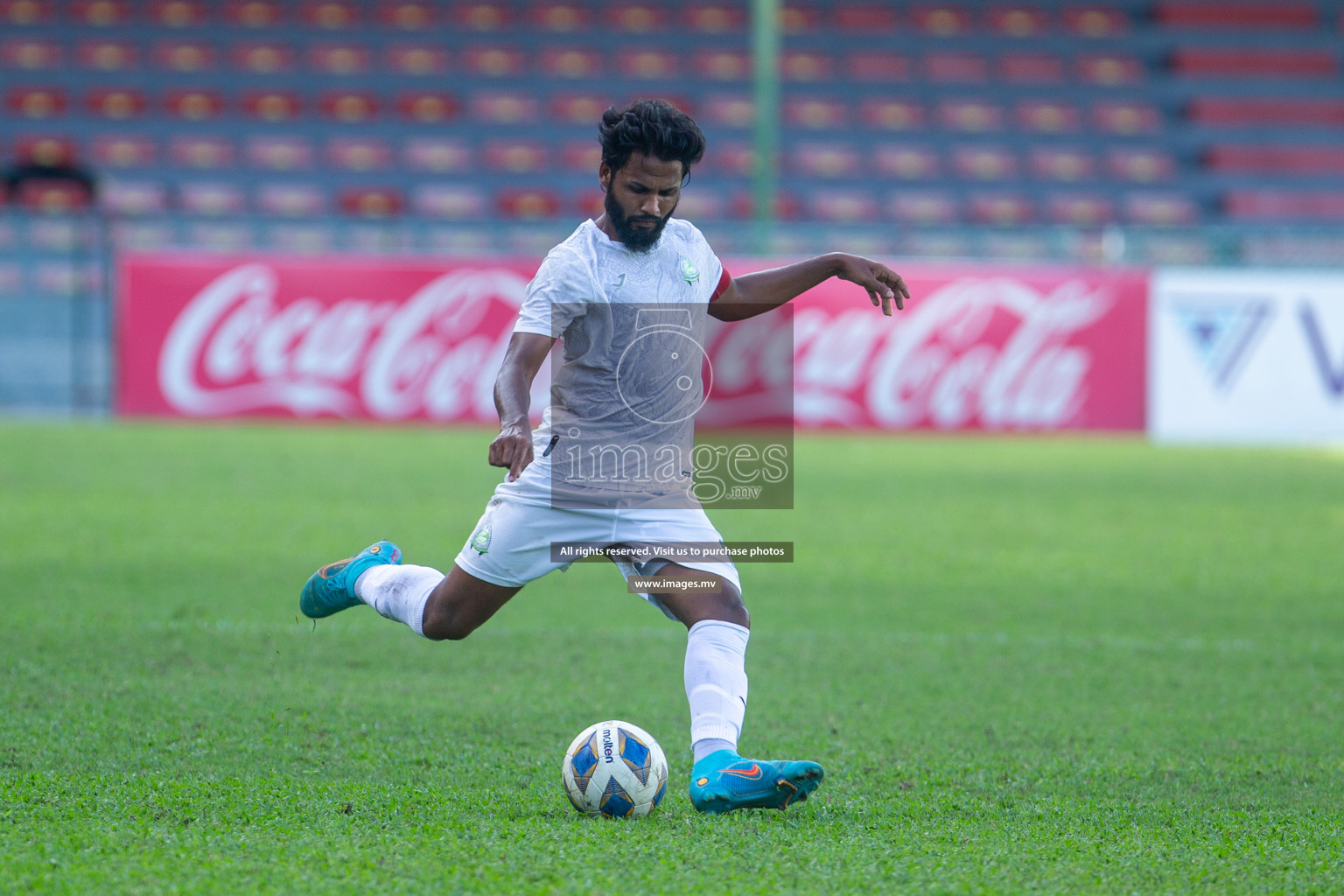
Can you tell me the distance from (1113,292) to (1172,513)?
546 cm

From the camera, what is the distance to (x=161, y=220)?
15.3 m

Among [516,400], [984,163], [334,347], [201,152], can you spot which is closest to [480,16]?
[201,152]

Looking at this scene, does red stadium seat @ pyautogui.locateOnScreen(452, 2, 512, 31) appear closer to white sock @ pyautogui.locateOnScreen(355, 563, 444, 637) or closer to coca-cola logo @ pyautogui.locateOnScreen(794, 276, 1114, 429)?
coca-cola logo @ pyautogui.locateOnScreen(794, 276, 1114, 429)

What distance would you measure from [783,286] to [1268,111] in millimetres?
24060

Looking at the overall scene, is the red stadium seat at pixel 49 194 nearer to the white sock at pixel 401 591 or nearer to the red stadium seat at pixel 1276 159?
the red stadium seat at pixel 1276 159

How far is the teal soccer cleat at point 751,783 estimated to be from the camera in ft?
10.7

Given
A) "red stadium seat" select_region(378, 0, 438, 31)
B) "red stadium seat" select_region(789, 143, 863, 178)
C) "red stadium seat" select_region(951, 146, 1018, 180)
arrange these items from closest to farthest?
1. "red stadium seat" select_region(789, 143, 863, 178)
2. "red stadium seat" select_region(951, 146, 1018, 180)
3. "red stadium seat" select_region(378, 0, 438, 31)

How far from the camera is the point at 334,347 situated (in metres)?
14.5

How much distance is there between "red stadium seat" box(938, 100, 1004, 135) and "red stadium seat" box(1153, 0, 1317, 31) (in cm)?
401

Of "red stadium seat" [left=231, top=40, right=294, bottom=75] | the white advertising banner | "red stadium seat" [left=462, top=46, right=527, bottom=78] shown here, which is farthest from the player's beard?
"red stadium seat" [left=231, top=40, right=294, bottom=75]

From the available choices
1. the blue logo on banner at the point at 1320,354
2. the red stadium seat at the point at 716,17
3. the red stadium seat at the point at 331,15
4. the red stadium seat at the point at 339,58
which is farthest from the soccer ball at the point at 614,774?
the red stadium seat at the point at 331,15

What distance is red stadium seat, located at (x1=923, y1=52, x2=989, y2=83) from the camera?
25.0 metres

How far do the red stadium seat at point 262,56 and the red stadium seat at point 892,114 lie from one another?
10145 millimetres

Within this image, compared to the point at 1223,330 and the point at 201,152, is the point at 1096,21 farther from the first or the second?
the point at 201,152
